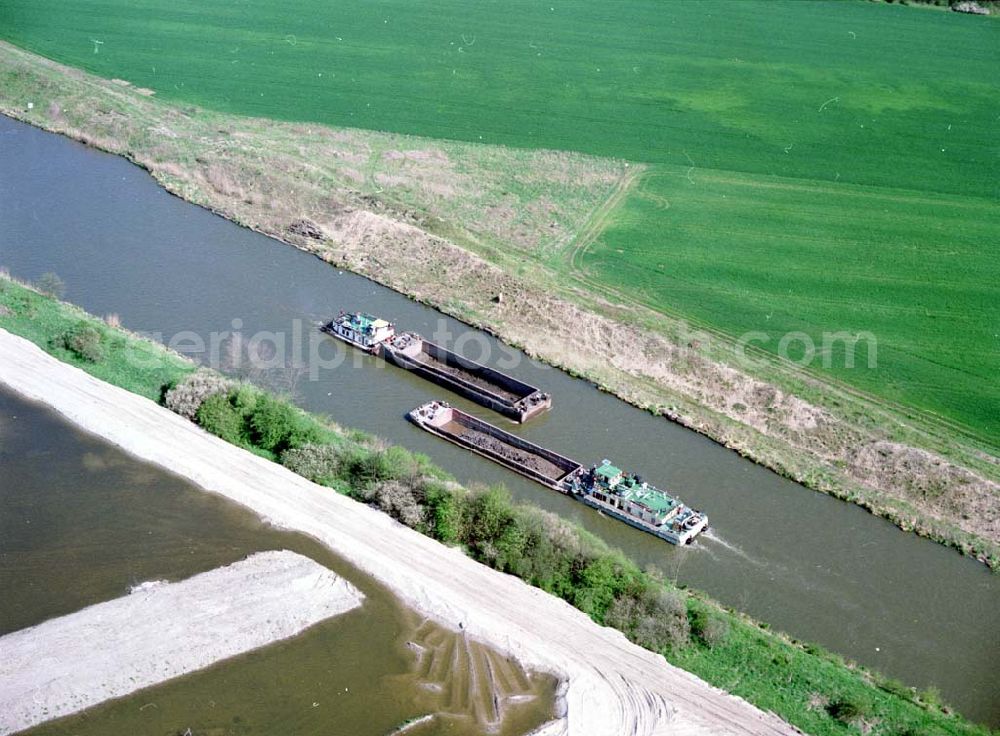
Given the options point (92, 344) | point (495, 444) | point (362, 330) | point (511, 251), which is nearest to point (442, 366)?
point (362, 330)

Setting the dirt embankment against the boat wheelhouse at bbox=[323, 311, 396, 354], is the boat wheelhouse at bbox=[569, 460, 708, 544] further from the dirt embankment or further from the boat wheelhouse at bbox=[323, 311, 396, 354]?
the boat wheelhouse at bbox=[323, 311, 396, 354]

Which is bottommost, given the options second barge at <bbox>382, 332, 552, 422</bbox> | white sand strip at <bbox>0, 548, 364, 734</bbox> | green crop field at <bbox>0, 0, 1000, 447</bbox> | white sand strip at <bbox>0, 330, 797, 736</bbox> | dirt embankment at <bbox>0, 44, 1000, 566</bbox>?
white sand strip at <bbox>0, 548, 364, 734</bbox>

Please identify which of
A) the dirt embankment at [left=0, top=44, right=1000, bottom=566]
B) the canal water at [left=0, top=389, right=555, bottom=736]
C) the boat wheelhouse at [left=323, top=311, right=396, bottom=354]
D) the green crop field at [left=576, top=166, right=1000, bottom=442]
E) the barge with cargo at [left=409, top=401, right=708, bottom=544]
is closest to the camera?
the canal water at [left=0, top=389, right=555, bottom=736]

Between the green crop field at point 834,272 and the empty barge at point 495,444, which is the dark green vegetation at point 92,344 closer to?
the empty barge at point 495,444

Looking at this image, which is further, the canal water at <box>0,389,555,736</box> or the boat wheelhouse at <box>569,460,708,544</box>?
the boat wheelhouse at <box>569,460,708,544</box>

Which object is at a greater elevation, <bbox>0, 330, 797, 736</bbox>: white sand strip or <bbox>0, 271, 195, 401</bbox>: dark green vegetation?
<bbox>0, 271, 195, 401</bbox>: dark green vegetation

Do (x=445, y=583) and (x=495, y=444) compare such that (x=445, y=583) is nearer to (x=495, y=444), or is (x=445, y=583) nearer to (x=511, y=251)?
(x=495, y=444)

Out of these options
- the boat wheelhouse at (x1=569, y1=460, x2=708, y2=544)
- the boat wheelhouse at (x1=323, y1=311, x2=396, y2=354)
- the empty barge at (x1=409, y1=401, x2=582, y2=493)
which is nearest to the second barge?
the boat wheelhouse at (x1=323, y1=311, x2=396, y2=354)

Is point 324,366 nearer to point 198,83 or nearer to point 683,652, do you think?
point 683,652
